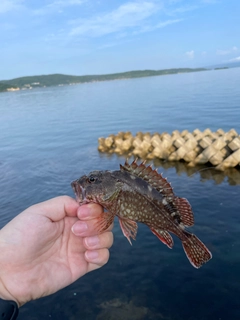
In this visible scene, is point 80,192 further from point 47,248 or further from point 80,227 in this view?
point 47,248

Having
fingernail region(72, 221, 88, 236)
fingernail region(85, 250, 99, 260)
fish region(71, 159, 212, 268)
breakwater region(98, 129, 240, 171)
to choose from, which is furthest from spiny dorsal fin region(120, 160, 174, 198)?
breakwater region(98, 129, 240, 171)

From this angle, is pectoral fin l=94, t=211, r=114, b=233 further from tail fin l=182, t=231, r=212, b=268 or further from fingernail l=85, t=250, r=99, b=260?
tail fin l=182, t=231, r=212, b=268

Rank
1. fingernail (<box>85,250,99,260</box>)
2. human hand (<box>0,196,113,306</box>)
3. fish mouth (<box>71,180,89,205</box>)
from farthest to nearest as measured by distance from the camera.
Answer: fingernail (<box>85,250,99,260</box>), fish mouth (<box>71,180,89,205</box>), human hand (<box>0,196,113,306</box>)

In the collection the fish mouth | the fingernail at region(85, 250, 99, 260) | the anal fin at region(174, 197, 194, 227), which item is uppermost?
the fish mouth

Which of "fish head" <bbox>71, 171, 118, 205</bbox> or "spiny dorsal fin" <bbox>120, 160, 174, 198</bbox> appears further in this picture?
"spiny dorsal fin" <bbox>120, 160, 174, 198</bbox>

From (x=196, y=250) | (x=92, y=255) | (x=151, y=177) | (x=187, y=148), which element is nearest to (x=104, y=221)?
(x=92, y=255)

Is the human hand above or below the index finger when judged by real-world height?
below

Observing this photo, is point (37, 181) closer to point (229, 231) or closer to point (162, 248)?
point (162, 248)
